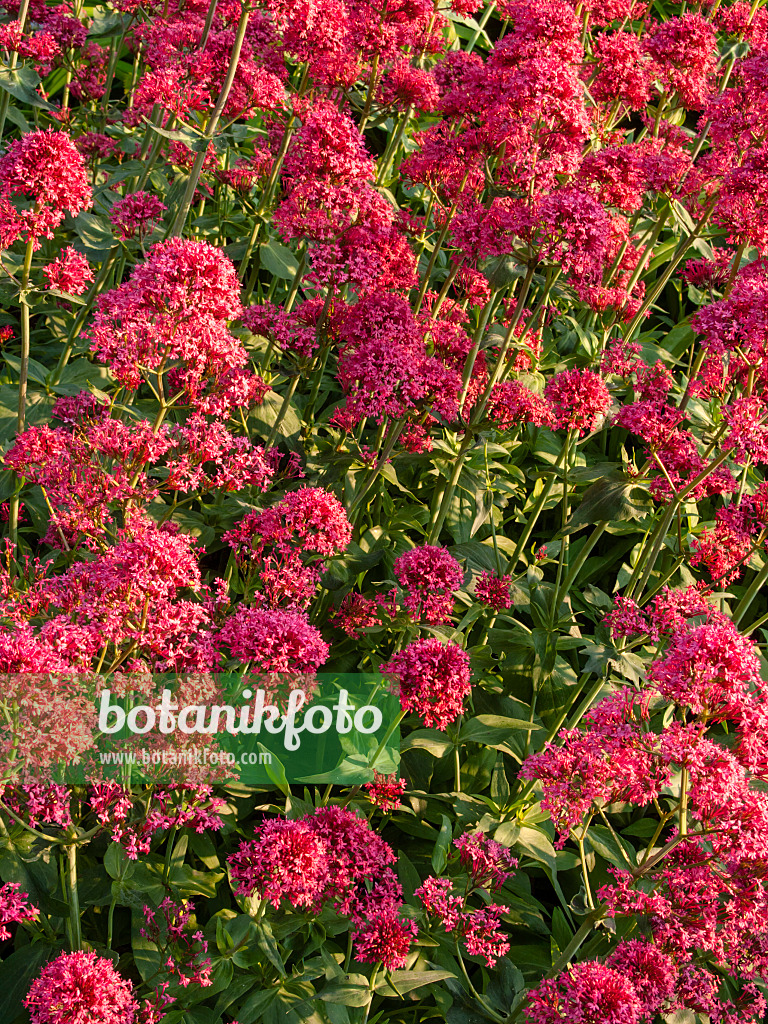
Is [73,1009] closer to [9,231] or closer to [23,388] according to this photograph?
[23,388]

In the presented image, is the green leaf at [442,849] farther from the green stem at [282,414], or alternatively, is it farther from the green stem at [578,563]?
the green stem at [282,414]

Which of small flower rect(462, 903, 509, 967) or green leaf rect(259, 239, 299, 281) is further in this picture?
green leaf rect(259, 239, 299, 281)

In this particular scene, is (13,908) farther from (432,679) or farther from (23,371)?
(23,371)

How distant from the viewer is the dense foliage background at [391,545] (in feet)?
9.49

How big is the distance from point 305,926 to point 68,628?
1403mm

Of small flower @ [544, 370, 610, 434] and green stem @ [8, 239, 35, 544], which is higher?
small flower @ [544, 370, 610, 434]

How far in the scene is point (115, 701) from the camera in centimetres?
294

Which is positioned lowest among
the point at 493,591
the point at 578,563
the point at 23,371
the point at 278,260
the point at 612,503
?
the point at 493,591

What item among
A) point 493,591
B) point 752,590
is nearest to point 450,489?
point 493,591

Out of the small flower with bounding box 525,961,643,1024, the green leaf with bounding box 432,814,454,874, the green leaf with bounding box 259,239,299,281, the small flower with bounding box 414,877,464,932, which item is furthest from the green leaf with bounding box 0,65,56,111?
the small flower with bounding box 525,961,643,1024

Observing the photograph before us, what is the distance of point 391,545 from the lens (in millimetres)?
4508

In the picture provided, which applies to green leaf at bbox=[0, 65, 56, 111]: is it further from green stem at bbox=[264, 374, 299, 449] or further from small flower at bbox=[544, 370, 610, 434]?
small flower at bbox=[544, 370, 610, 434]

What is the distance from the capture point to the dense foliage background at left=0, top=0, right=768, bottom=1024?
2.89 meters

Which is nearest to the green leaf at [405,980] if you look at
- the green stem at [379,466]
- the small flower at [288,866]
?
the small flower at [288,866]
